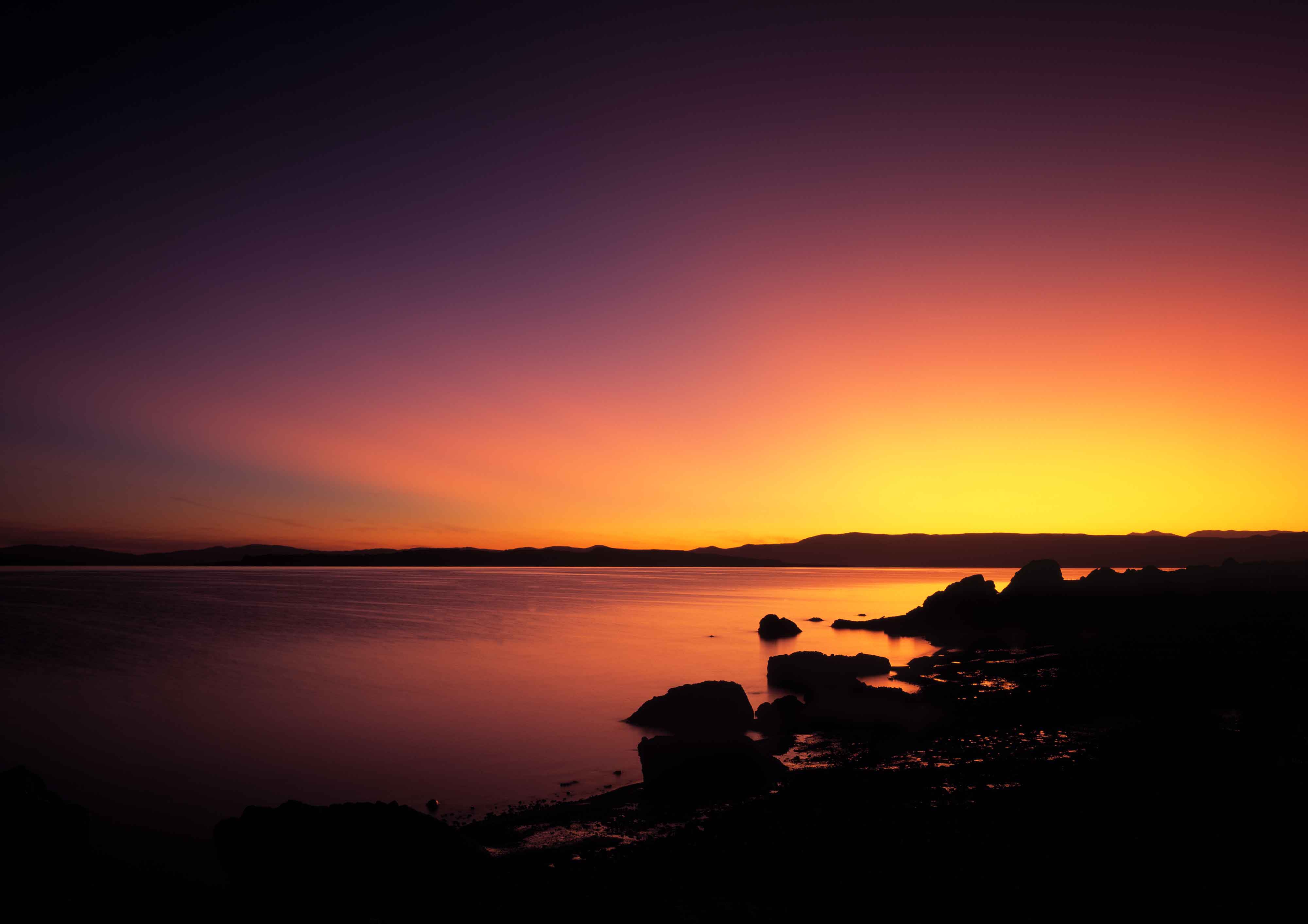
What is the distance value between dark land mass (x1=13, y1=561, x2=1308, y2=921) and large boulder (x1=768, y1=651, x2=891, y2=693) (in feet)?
28.9

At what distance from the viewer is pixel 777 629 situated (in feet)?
183

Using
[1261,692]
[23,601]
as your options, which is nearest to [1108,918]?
[1261,692]

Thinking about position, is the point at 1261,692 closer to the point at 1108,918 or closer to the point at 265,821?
the point at 1108,918

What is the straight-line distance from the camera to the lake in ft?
60.9

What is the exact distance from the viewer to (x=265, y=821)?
1111 centimetres

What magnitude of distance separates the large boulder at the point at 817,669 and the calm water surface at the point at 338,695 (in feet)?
4.13

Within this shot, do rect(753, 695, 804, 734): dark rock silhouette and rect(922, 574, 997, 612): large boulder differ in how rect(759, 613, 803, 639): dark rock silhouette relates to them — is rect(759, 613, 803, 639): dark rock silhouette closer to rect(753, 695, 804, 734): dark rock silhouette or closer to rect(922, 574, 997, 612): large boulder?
rect(922, 574, 997, 612): large boulder

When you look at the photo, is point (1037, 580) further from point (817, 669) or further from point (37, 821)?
point (37, 821)

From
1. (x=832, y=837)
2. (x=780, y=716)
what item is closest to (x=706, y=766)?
(x=832, y=837)

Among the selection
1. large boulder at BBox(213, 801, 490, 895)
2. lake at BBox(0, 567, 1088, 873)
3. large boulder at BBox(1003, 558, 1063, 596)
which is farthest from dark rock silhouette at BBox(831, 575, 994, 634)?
large boulder at BBox(213, 801, 490, 895)

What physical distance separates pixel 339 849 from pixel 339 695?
2347 centimetres

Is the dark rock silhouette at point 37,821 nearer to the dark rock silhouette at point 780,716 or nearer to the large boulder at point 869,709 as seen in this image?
the dark rock silhouette at point 780,716

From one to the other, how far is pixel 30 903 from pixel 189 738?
1728 cm

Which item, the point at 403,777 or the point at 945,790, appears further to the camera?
the point at 403,777
